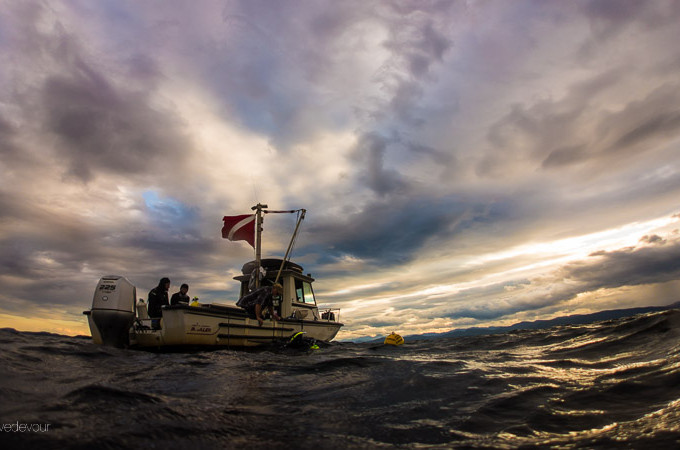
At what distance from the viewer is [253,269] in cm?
1577

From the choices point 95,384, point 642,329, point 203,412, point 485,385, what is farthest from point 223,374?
point 642,329

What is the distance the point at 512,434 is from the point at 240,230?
14.1 m

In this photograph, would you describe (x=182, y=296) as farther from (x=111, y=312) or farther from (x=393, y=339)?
(x=393, y=339)

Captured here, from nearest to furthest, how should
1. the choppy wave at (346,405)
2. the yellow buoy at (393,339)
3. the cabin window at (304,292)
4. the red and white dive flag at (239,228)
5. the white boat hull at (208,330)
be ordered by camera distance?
the choppy wave at (346,405)
the white boat hull at (208,330)
the yellow buoy at (393,339)
the red and white dive flag at (239,228)
the cabin window at (304,292)

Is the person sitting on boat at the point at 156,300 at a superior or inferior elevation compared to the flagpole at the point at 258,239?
inferior

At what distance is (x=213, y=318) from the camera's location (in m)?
10.3

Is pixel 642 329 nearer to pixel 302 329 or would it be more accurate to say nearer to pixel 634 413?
pixel 634 413

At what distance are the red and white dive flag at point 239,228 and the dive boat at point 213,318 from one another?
0.04 meters

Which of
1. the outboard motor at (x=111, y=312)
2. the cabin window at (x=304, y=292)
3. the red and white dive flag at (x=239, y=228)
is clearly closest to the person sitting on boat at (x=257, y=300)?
the red and white dive flag at (x=239, y=228)

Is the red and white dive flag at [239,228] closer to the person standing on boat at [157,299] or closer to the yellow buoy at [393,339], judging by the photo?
the person standing on boat at [157,299]

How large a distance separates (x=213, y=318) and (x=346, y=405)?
→ 26.0 ft

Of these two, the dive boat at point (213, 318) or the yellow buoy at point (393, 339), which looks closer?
the dive boat at point (213, 318)

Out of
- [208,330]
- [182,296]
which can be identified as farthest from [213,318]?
[182,296]

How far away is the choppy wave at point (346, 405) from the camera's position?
2352 mm
